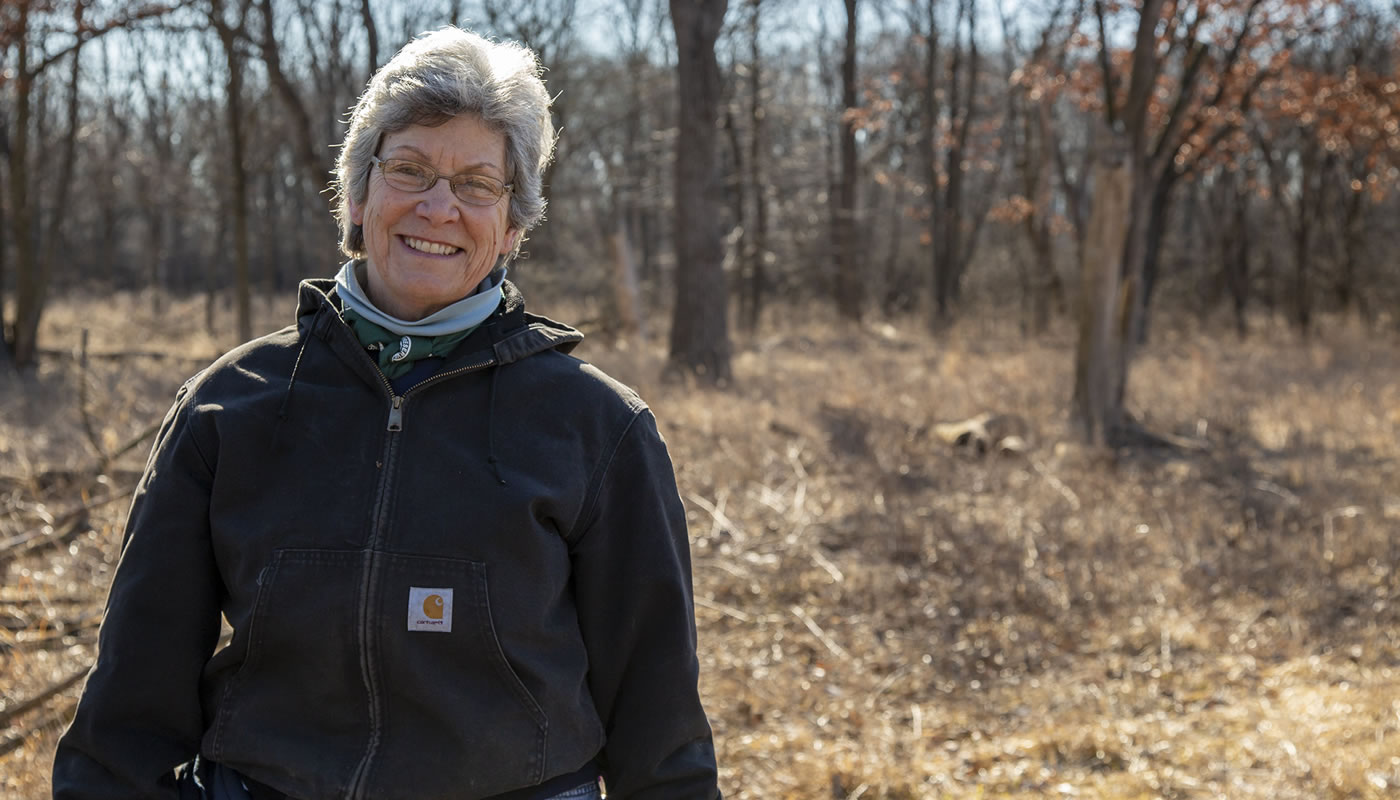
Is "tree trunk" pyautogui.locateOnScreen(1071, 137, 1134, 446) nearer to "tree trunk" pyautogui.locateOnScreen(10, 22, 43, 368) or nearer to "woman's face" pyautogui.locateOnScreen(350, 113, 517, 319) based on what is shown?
"woman's face" pyautogui.locateOnScreen(350, 113, 517, 319)

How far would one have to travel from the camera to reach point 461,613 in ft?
5.58

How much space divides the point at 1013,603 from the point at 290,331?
418 centimetres

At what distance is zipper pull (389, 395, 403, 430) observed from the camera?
1.77 metres

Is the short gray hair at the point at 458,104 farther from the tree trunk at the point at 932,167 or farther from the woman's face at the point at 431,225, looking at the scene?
the tree trunk at the point at 932,167

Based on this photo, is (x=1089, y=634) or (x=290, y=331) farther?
(x=1089, y=634)

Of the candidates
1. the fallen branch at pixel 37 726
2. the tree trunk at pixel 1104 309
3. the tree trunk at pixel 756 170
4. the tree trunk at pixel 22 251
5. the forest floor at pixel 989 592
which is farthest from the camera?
the tree trunk at pixel 756 170

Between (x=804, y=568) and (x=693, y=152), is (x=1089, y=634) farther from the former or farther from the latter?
(x=693, y=152)

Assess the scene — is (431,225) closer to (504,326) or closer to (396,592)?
(504,326)

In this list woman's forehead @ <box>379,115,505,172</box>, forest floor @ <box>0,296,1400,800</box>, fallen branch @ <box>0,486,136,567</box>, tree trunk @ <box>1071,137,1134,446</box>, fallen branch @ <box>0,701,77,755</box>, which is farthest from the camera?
tree trunk @ <box>1071,137,1134,446</box>

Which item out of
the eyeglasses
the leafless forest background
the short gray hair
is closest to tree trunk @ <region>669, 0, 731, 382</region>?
the leafless forest background

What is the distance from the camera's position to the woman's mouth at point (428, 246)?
6.24 feet

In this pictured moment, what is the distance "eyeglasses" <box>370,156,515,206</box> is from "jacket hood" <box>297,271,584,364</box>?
0.58 ft

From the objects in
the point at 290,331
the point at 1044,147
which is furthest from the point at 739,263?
the point at 290,331

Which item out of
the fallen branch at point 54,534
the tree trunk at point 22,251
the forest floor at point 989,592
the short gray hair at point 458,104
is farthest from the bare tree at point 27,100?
the short gray hair at point 458,104
